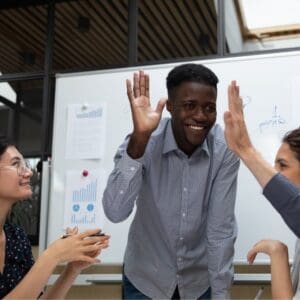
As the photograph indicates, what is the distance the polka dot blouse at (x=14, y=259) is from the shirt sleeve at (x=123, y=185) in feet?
1.26

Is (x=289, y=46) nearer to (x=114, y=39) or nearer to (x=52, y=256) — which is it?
(x=114, y=39)

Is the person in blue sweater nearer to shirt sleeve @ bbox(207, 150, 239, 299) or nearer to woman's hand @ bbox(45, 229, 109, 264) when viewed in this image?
shirt sleeve @ bbox(207, 150, 239, 299)

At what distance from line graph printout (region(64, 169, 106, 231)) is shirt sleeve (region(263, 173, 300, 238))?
1607 millimetres

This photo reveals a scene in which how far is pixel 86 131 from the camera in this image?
294cm

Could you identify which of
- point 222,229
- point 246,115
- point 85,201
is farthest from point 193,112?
point 85,201

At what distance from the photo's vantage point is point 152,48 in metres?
3.39

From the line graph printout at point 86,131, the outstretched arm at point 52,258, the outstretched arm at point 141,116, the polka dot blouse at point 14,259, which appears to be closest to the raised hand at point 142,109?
the outstretched arm at point 141,116

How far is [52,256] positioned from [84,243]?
0.10 meters

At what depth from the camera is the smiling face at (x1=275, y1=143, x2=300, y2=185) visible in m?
1.59

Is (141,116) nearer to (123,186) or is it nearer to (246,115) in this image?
(123,186)

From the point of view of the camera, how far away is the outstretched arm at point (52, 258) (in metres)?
1.44

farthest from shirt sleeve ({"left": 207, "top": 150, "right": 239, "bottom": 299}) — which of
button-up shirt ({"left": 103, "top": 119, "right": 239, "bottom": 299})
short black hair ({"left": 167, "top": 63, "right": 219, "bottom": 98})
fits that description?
short black hair ({"left": 167, "top": 63, "right": 219, "bottom": 98})

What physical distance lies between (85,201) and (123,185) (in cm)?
121

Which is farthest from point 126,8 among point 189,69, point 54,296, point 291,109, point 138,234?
point 54,296
